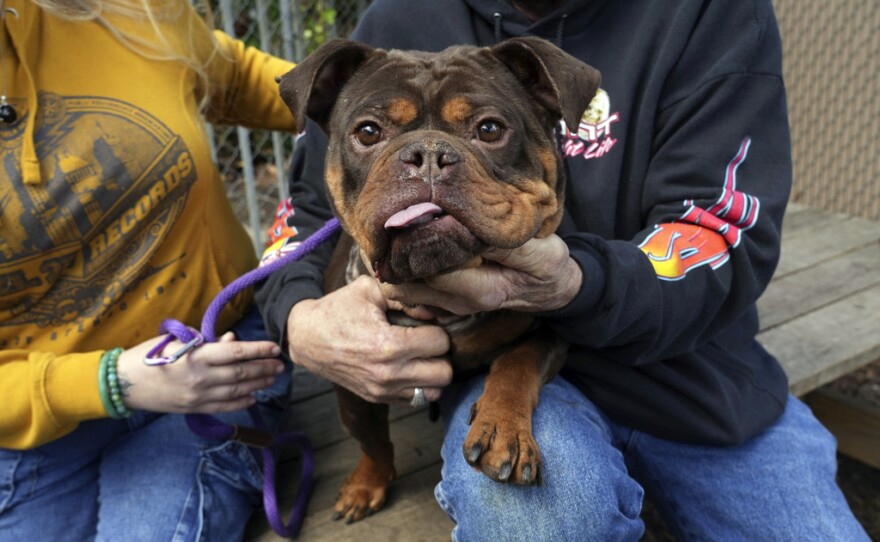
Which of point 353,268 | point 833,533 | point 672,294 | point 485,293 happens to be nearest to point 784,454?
point 833,533

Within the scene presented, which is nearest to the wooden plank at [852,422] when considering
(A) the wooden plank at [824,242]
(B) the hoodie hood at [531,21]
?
(A) the wooden plank at [824,242]

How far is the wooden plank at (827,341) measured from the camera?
10.8ft

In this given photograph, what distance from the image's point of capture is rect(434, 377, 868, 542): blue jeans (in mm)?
1966

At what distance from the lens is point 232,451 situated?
2648 millimetres

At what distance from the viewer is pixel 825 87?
274 inches

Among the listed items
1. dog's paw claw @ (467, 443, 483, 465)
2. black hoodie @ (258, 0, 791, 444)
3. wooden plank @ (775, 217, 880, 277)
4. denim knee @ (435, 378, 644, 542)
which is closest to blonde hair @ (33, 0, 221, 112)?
black hoodie @ (258, 0, 791, 444)

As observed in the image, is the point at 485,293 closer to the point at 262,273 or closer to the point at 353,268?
the point at 353,268

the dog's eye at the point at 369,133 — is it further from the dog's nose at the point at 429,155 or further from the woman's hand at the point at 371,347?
the woman's hand at the point at 371,347

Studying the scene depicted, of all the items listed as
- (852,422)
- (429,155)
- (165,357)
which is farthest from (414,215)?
(852,422)

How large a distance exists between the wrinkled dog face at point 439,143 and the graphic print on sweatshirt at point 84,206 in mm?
583

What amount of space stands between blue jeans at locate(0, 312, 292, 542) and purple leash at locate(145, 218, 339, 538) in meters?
0.11

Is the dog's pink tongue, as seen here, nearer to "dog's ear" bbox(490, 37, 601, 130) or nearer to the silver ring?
"dog's ear" bbox(490, 37, 601, 130)

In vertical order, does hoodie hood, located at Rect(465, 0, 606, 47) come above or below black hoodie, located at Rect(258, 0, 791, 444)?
above

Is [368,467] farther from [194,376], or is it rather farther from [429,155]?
[429,155]
